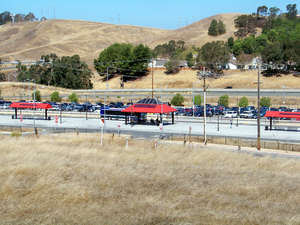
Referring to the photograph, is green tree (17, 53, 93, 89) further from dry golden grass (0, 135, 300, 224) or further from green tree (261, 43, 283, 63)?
dry golden grass (0, 135, 300, 224)

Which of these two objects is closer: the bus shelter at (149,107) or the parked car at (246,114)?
the bus shelter at (149,107)

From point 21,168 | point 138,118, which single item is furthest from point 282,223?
point 138,118

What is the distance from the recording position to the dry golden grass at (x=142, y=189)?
12578 millimetres

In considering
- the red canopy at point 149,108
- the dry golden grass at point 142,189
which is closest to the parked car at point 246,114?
the red canopy at point 149,108

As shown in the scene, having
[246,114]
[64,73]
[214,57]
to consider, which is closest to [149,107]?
[246,114]

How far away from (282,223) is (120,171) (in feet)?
29.9

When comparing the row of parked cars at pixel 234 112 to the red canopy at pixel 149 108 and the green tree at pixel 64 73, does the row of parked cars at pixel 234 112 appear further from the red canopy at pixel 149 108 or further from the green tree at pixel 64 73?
the green tree at pixel 64 73

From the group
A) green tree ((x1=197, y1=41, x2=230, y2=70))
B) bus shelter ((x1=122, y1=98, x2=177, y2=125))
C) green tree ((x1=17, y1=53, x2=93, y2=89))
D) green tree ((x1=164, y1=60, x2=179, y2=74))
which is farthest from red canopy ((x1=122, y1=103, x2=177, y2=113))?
green tree ((x1=17, y1=53, x2=93, y2=89))

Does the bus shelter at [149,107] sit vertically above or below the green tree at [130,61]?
below

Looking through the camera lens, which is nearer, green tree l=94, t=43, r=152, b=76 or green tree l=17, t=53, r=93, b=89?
green tree l=94, t=43, r=152, b=76

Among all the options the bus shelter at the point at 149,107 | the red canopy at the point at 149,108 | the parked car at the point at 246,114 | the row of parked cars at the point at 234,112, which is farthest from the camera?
the row of parked cars at the point at 234,112

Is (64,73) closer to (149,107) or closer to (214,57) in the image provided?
(214,57)

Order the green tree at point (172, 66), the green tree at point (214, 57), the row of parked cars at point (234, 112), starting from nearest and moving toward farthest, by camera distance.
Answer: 1. the row of parked cars at point (234, 112)
2. the green tree at point (214, 57)
3. the green tree at point (172, 66)

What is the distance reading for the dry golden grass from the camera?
12578 mm
